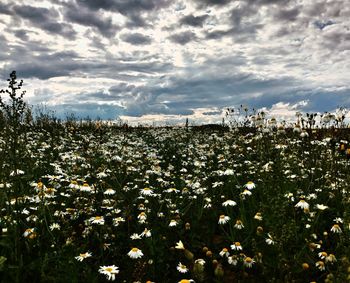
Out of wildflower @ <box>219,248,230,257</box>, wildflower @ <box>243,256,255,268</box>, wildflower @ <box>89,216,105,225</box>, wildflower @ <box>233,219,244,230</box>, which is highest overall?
wildflower @ <box>89,216,105,225</box>

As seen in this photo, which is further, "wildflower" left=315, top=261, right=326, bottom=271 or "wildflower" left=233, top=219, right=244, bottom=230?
"wildflower" left=233, top=219, right=244, bottom=230

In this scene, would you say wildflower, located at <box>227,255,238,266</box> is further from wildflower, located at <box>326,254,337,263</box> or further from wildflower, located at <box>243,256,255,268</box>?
wildflower, located at <box>326,254,337,263</box>

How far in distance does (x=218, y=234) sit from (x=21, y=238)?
3.10 meters

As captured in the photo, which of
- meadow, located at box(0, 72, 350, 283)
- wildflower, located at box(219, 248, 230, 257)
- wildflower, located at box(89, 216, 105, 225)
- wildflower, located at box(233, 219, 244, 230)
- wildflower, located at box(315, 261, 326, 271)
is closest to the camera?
meadow, located at box(0, 72, 350, 283)

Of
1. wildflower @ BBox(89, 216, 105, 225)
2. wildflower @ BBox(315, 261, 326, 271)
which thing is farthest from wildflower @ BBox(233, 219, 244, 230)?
wildflower @ BBox(89, 216, 105, 225)

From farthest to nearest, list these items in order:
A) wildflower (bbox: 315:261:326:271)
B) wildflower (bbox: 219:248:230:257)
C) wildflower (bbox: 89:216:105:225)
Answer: wildflower (bbox: 89:216:105:225) → wildflower (bbox: 219:248:230:257) → wildflower (bbox: 315:261:326:271)

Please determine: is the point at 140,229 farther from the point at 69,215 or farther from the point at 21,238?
the point at 21,238

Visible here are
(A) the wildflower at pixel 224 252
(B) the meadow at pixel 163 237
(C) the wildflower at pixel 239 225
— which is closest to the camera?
(B) the meadow at pixel 163 237

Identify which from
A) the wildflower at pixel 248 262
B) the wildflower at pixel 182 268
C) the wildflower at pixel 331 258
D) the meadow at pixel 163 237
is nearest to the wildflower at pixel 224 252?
the meadow at pixel 163 237

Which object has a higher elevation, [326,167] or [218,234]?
[326,167]

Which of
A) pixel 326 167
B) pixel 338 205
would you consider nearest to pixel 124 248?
pixel 338 205

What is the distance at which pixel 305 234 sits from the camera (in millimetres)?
5391

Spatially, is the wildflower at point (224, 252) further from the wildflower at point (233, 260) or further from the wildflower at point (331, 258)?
the wildflower at point (331, 258)

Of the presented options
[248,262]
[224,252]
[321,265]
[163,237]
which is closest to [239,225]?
[224,252]
